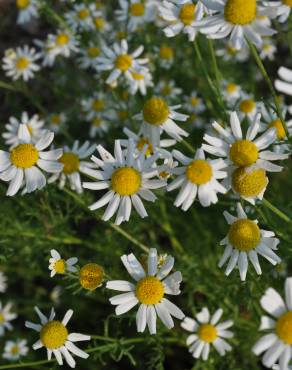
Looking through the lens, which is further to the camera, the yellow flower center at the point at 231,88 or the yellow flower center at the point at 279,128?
the yellow flower center at the point at 231,88

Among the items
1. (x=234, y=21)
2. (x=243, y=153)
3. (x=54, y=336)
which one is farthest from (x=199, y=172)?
(x=54, y=336)

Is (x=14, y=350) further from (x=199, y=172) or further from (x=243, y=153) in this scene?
(x=243, y=153)

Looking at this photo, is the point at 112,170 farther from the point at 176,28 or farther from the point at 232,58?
the point at 232,58

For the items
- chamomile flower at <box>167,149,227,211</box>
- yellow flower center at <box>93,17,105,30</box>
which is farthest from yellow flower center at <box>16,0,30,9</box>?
chamomile flower at <box>167,149,227,211</box>

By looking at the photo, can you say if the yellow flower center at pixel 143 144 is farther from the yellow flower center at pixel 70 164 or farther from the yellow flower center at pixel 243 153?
the yellow flower center at pixel 243 153

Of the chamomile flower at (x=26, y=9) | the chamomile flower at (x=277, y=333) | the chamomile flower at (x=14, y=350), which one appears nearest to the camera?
the chamomile flower at (x=277, y=333)

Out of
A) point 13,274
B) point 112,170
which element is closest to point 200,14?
point 112,170

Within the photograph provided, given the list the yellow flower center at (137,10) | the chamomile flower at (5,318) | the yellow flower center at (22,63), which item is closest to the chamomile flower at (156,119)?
the yellow flower center at (137,10)
